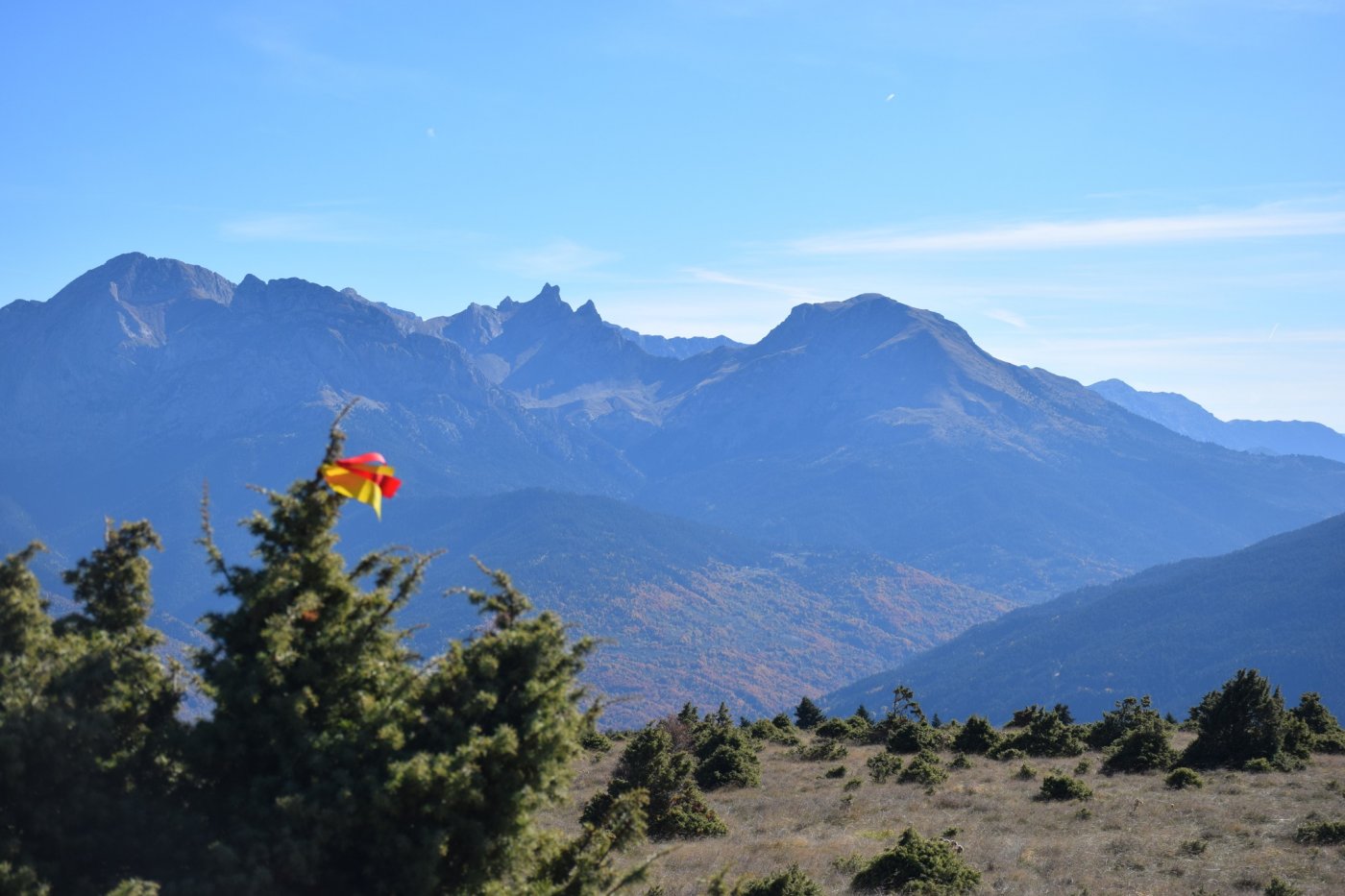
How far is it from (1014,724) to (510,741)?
41.1 meters

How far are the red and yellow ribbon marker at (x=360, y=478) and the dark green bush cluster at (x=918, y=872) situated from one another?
41.3ft

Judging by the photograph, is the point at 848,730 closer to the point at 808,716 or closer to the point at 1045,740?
the point at 1045,740

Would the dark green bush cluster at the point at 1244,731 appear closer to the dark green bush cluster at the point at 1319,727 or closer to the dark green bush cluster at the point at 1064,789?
the dark green bush cluster at the point at 1319,727

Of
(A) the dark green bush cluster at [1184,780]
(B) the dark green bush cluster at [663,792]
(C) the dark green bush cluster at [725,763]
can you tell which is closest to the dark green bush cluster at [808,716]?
(C) the dark green bush cluster at [725,763]

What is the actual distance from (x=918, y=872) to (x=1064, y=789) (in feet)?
34.5

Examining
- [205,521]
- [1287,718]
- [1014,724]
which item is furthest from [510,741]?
[1014,724]

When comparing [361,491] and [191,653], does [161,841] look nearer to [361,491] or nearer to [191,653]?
[191,653]

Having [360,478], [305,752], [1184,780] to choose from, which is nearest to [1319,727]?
[1184,780]

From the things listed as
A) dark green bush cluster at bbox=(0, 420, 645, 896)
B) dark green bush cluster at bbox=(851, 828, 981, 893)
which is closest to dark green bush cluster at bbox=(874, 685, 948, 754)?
dark green bush cluster at bbox=(851, 828, 981, 893)

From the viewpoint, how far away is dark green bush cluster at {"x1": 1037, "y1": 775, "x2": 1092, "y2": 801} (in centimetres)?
2755

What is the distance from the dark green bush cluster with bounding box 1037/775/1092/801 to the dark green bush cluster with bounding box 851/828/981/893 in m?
8.65

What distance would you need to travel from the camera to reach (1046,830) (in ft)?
78.7

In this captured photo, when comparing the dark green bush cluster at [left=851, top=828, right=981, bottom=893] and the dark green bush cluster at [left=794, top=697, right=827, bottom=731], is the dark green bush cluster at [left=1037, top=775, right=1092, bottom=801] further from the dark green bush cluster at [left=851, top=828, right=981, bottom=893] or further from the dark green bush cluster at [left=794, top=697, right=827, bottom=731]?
the dark green bush cluster at [left=794, top=697, right=827, bottom=731]

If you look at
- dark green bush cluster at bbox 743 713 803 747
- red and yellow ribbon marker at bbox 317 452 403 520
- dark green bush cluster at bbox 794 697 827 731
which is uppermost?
red and yellow ribbon marker at bbox 317 452 403 520
